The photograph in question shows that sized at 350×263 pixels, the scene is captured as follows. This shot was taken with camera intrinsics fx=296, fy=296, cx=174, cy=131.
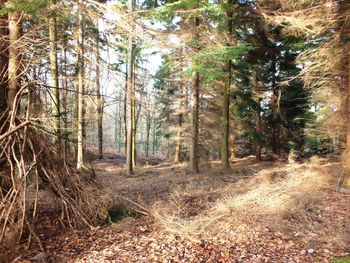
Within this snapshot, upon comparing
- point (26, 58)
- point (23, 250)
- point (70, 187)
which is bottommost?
point (23, 250)

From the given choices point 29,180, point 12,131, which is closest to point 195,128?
point 29,180

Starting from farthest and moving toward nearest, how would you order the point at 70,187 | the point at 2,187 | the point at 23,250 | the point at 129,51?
the point at 129,51
the point at 70,187
the point at 2,187
the point at 23,250

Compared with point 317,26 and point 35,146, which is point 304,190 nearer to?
point 317,26

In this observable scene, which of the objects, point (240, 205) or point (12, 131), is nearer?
point (12, 131)

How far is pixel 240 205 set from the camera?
729 cm

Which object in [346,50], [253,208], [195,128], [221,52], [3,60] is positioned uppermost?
[221,52]

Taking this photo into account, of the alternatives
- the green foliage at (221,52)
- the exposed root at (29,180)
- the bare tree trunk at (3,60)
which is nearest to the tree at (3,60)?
the bare tree trunk at (3,60)

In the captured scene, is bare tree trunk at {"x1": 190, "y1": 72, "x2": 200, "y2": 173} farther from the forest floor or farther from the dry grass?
the forest floor

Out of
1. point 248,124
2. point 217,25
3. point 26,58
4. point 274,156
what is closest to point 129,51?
point 217,25

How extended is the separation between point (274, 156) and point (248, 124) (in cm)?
274

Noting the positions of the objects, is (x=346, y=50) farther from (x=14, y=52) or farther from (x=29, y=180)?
(x=29, y=180)

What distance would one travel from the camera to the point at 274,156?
18.6 meters

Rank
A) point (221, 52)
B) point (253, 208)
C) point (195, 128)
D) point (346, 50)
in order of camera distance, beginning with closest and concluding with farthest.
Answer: point (253, 208), point (346, 50), point (221, 52), point (195, 128)

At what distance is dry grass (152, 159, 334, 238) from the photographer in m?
6.03
